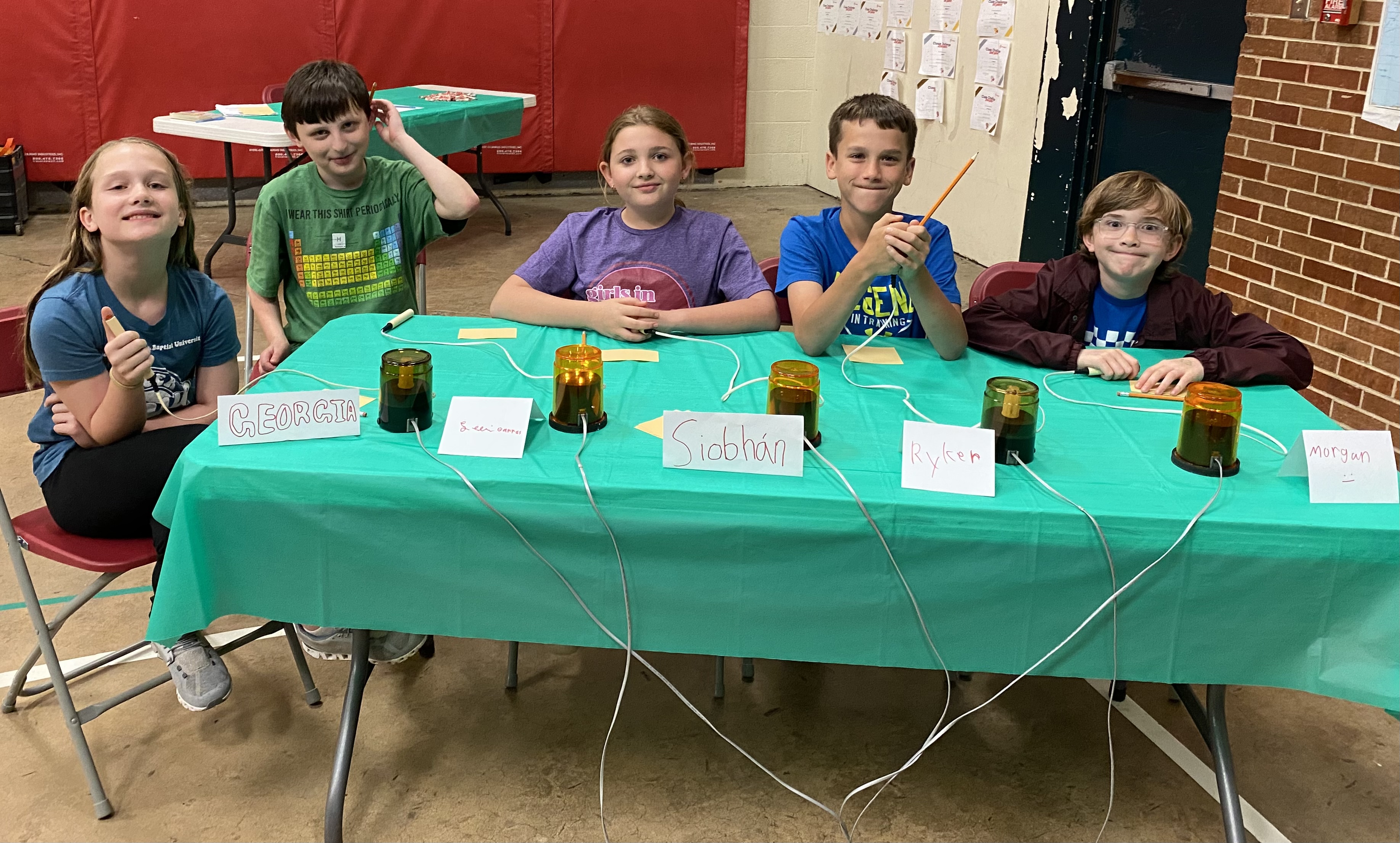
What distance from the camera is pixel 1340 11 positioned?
3.20 m

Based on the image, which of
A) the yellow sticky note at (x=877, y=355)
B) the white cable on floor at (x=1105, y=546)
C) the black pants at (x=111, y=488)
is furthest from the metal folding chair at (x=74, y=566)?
the white cable on floor at (x=1105, y=546)

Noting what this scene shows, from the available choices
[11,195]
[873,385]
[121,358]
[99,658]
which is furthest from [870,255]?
[11,195]

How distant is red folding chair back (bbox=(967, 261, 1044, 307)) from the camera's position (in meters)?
2.53

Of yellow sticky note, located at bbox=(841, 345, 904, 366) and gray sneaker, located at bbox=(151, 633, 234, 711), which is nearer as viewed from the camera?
gray sneaker, located at bbox=(151, 633, 234, 711)

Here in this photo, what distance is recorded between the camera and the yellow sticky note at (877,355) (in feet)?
6.73

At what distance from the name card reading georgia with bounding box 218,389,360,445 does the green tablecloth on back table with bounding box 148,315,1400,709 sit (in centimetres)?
3

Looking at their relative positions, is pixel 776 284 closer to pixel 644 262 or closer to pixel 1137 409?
pixel 644 262

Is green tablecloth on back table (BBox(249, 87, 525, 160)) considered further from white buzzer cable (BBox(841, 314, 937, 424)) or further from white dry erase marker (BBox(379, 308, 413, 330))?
white buzzer cable (BBox(841, 314, 937, 424))

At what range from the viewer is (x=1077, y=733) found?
7.07 ft

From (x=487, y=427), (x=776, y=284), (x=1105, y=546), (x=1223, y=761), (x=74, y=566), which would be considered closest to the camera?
(x=1105, y=546)

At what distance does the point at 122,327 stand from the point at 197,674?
1.98 feet

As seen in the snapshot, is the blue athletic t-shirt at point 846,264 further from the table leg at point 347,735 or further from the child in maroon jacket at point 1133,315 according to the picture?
the table leg at point 347,735

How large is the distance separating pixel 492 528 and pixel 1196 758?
4.55 ft

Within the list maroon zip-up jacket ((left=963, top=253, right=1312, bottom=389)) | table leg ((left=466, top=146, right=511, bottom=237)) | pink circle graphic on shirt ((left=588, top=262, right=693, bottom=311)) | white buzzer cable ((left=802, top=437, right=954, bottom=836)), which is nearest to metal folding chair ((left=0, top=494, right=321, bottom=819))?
pink circle graphic on shirt ((left=588, top=262, right=693, bottom=311))
